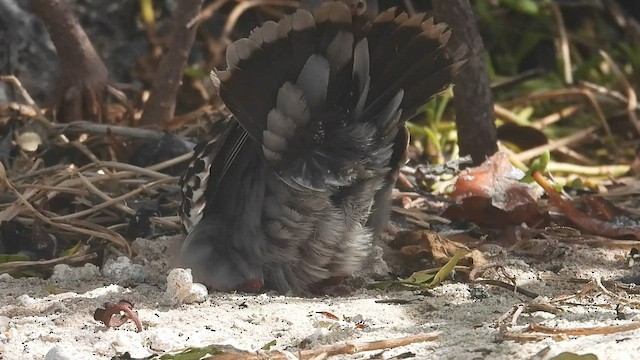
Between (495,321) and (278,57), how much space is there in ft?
2.78

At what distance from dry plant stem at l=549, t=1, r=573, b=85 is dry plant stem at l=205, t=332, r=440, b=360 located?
3.22 m

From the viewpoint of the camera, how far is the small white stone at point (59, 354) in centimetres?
212

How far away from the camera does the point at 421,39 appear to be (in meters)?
2.74

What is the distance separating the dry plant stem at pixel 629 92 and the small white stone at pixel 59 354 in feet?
11.3

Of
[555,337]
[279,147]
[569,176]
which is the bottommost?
[569,176]

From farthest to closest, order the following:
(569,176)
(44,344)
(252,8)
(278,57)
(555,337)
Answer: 1. (252,8)
2. (569,176)
3. (278,57)
4. (44,344)
5. (555,337)

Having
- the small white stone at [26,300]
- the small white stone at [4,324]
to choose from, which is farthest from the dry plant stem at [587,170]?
the small white stone at [4,324]

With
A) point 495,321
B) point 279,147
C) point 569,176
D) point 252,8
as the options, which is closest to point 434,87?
point 279,147

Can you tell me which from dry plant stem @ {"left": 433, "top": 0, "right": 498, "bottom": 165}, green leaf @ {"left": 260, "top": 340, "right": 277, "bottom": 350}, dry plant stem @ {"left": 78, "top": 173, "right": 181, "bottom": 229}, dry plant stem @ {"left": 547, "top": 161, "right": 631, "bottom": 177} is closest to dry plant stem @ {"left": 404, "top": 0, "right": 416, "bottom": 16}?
dry plant stem @ {"left": 547, "top": 161, "right": 631, "bottom": 177}

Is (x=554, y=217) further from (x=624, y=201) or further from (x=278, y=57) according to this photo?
(x=278, y=57)

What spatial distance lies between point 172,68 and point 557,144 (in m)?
1.72

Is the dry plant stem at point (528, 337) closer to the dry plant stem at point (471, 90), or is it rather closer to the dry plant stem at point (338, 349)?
the dry plant stem at point (338, 349)

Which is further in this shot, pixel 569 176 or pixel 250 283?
pixel 569 176

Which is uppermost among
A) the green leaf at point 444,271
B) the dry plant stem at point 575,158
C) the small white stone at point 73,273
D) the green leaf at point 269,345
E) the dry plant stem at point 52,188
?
the dry plant stem at point 52,188
